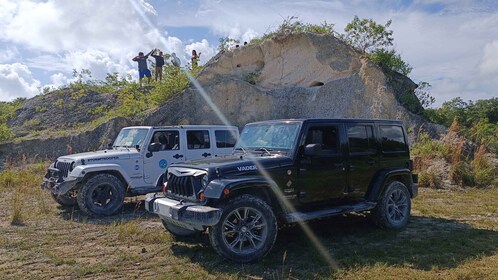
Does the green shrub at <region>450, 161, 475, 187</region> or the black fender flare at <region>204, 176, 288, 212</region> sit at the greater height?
the black fender flare at <region>204, 176, 288, 212</region>

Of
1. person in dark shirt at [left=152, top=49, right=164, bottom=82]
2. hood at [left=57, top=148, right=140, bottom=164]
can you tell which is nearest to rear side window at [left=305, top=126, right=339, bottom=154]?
hood at [left=57, top=148, right=140, bottom=164]

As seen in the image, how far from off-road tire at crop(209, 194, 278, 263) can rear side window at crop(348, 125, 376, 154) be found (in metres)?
2.09

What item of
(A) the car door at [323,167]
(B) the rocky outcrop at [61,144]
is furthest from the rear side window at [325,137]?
(B) the rocky outcrop at [61,144]

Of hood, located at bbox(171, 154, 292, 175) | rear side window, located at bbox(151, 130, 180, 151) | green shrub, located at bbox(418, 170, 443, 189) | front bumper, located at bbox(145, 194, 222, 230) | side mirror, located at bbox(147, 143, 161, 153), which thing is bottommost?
green shrub, located at bbox(418, 170, 443, 189)

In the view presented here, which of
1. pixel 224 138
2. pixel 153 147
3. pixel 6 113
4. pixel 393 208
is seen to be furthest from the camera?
pixel 6 113

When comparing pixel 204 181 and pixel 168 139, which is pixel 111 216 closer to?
pixel 168 139

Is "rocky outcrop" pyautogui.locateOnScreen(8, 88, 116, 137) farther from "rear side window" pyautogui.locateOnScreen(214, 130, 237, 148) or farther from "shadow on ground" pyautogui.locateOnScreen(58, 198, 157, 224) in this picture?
"rear side window" pyautogui.locateOnScreen(214, 130, 237, 148)

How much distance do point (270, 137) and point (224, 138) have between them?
3863mm

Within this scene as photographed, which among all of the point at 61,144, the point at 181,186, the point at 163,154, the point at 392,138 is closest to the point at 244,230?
the point at 181,186

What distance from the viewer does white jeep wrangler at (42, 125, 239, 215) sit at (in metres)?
9.02

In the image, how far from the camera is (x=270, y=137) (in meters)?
Answer: 7.02

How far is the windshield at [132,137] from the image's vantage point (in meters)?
10.0

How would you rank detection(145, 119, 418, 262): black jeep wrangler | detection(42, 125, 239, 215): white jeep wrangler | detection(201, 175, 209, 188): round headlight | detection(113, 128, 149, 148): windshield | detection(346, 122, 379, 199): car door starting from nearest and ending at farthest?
detection(145, 119, 418, 262): black jeep wrangler → detection(201, 175, 209, 188): round headlight → detection(346, 122, 379, 199): car door → detection(42, 125, 239, 215): white jeep wrangler → detection(113, 128, 149, 148): windshield

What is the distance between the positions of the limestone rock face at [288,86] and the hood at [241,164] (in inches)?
417
